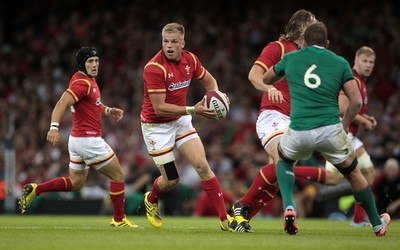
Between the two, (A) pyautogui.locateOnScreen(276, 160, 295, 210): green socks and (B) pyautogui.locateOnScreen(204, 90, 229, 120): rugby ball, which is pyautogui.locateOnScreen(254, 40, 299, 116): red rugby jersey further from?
(A) pyautogui.locateOnScreen(276, 160, 295, 210): green socks

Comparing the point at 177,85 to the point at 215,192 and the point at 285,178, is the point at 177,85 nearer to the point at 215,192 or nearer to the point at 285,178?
the point at 215,192

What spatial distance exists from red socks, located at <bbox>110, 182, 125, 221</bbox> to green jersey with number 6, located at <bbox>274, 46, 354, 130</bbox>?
346 centimetres

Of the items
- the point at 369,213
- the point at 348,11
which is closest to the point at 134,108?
the point at 348,11

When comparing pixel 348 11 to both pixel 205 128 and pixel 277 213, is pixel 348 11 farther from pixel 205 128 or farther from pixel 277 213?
pixel 277 213

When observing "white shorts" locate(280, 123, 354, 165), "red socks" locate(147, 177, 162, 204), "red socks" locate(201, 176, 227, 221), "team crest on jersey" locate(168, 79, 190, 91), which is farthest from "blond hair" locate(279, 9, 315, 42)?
"red socks" locate(147, 177, 162, 204)

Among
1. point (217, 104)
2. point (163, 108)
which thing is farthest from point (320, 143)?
point (163, 108)

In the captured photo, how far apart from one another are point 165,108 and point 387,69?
466 inches

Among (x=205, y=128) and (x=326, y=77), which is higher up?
(x=326, y=77)

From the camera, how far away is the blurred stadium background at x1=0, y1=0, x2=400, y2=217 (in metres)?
18.9

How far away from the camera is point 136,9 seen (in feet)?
82.5

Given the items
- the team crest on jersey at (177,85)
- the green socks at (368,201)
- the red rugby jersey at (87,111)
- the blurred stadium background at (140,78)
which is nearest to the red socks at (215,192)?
the team crest on jersey at (177,85)

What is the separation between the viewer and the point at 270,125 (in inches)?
415

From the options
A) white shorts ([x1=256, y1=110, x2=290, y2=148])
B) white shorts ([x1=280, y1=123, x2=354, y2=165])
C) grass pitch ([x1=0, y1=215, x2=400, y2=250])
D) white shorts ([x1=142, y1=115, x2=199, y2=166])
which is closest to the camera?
grass pitch ([x1=0, y1=215, x2=400, y2=250])

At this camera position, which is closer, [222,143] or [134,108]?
[222,143]
